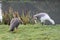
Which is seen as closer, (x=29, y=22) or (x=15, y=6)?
(x=29, y=22)

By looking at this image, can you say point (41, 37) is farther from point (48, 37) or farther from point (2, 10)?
point (2, 10)

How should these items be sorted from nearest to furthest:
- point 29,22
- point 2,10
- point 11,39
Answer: point 11,39, point 29,22, point 2,10

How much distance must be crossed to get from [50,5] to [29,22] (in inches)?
93.0

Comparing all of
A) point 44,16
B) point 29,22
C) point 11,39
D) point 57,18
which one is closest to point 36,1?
point 57,18

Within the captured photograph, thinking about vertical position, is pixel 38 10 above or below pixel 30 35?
above

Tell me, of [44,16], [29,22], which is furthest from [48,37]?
[29,22]

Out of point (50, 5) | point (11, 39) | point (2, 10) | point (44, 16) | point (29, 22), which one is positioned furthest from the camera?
point (50, 5)

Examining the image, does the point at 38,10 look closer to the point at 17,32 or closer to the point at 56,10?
the point at 56,10

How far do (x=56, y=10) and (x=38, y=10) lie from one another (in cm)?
97

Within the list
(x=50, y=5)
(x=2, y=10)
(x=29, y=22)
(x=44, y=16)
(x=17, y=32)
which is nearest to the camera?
(x=17, y=32)

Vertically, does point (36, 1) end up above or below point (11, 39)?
above

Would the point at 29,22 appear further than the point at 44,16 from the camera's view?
Yes

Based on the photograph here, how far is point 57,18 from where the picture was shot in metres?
11.9

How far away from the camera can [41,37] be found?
6.99m
